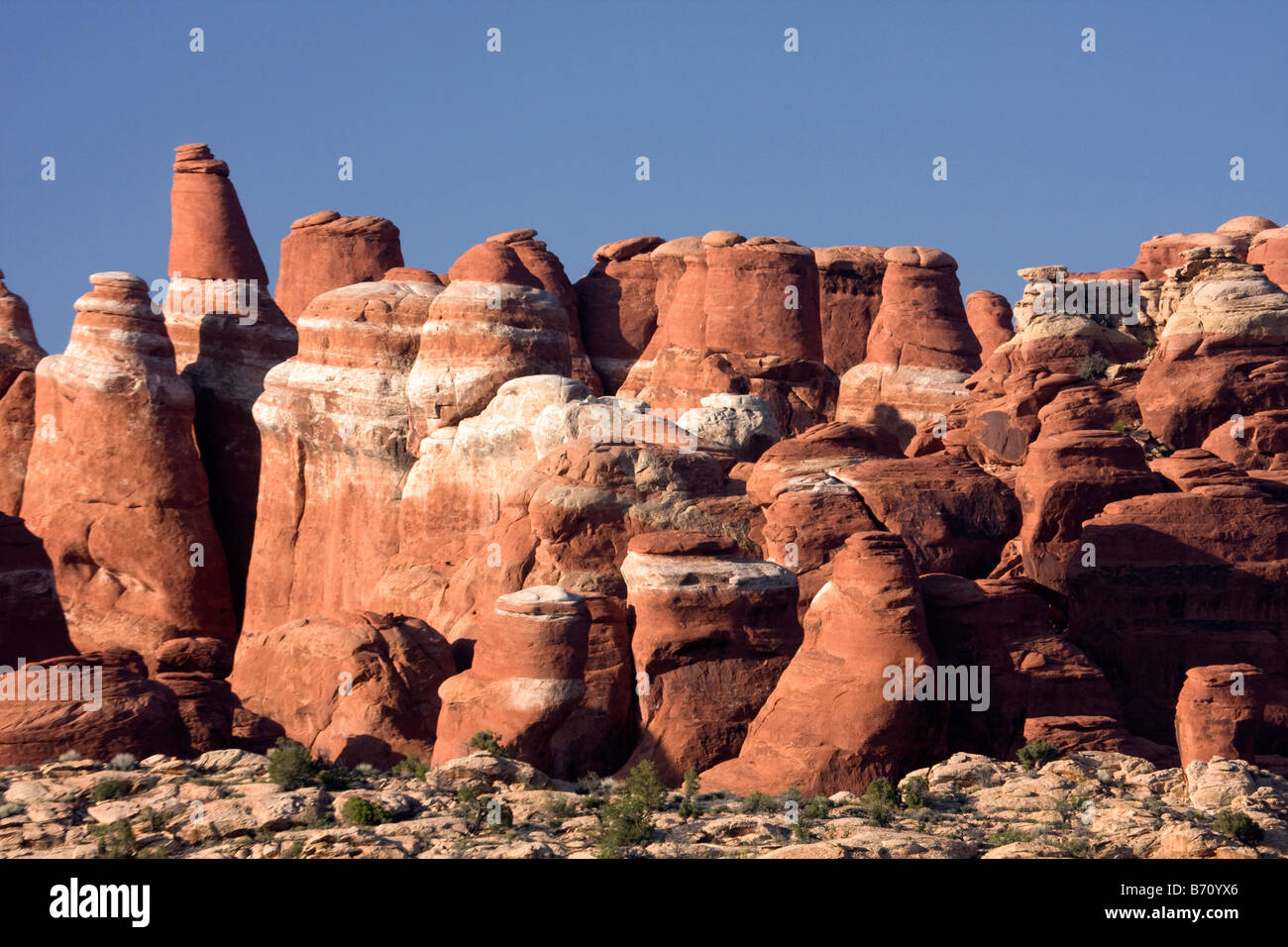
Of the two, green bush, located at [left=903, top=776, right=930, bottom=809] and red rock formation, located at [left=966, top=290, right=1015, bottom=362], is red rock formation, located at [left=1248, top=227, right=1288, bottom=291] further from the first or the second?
green bush, located at [left=903, top=776, right=930, bottom=809]

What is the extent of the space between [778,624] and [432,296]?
1426cm

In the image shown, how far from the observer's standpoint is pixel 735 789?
24484 mm

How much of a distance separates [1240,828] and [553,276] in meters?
30.6

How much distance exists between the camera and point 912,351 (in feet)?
154

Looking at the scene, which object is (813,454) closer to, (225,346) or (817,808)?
(817,808)

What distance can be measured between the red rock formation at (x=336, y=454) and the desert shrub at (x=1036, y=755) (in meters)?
14.3

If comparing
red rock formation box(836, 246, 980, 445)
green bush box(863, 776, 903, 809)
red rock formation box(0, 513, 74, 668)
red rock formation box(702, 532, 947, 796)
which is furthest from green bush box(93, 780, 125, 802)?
red rock formation box(836, 246, 980, 445)

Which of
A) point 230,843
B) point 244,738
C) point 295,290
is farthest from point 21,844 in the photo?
point 295,290

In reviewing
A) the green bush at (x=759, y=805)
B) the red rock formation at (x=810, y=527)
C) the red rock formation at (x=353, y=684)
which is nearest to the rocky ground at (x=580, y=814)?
the green bush at (x=759, y=805)

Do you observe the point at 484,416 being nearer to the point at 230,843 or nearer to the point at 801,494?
the point at 801,494

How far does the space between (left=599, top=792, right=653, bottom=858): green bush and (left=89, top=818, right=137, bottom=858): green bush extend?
4563 millimetres

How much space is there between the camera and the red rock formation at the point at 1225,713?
86.8 ft

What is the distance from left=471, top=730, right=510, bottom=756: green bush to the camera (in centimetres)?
2481

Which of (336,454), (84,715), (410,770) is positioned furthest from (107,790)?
(336,454)
